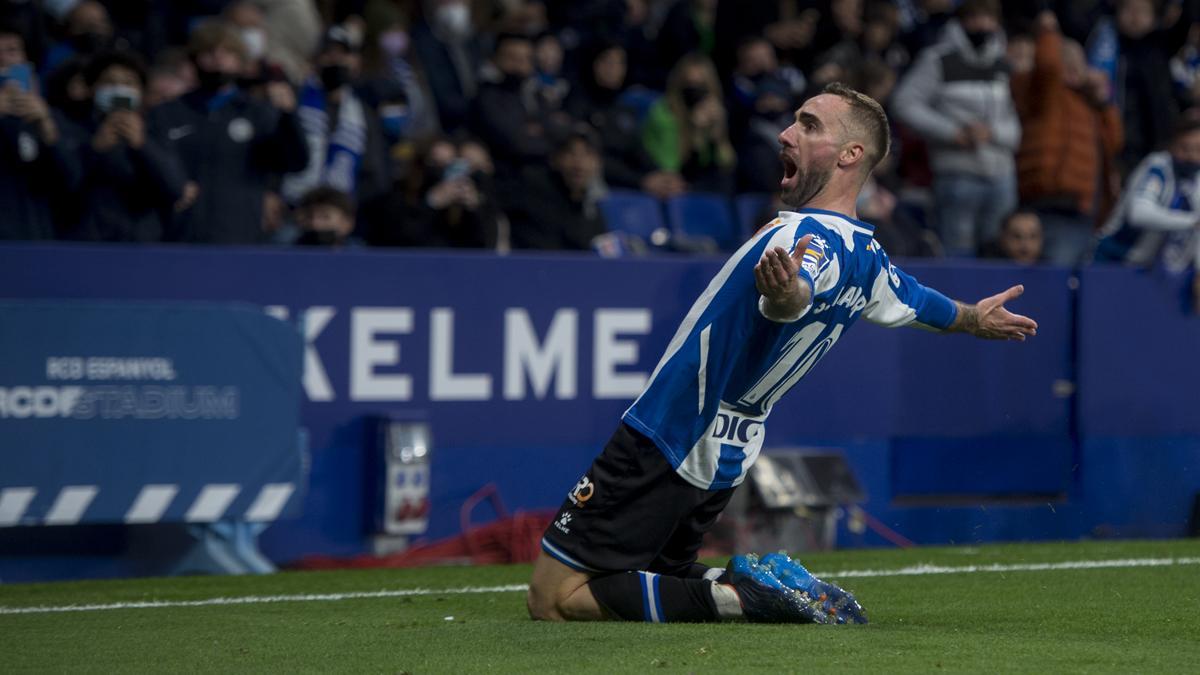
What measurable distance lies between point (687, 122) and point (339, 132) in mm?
2435

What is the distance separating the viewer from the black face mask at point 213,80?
10.0m

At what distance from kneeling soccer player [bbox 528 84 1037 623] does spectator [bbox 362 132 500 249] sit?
4.34m

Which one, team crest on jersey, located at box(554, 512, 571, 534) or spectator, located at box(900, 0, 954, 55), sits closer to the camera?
team crest on jersey, located at box(554, 512, 571, 534)

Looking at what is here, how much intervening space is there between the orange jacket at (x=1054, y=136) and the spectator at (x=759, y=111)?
1.63m

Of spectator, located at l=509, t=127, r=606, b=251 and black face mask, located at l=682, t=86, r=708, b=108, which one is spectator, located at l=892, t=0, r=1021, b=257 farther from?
spectator, located at l=509, t=127, r=606, b=251

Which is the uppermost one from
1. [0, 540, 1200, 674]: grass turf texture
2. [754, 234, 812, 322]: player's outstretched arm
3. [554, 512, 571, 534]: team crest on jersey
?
[754, 234, 812, 322]: player's outstretched arm

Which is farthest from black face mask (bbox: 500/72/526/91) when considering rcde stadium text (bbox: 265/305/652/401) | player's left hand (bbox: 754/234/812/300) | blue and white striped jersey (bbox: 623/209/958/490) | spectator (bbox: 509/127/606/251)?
player's left hand (bbox: 754/234/812/300)

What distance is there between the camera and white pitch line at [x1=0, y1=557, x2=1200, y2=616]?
23.4 ft

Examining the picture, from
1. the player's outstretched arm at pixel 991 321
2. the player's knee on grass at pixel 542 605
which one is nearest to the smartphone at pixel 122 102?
the player's knee on grass at pixel 542 605

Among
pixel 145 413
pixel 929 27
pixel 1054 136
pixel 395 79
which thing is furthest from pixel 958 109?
pixel 145 413

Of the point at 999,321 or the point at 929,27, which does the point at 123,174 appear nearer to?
the point at 999,321

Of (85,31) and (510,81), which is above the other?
(85,31)

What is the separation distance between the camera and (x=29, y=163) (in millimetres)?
9008

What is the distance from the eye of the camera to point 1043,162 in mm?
13180
